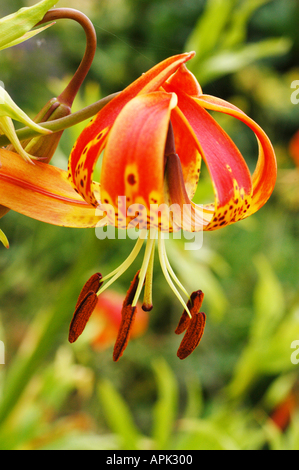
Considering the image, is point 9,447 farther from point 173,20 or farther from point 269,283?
point 173,20

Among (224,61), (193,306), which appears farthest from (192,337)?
(224,61)

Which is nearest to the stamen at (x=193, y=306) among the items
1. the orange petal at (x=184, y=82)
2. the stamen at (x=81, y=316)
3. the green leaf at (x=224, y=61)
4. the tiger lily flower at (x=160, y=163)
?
the tiger lily flower at (x=160, y=163)

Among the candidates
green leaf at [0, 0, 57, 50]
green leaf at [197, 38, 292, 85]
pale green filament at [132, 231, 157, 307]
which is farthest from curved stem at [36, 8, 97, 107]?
green leaf at [197, 38, 292, 85]

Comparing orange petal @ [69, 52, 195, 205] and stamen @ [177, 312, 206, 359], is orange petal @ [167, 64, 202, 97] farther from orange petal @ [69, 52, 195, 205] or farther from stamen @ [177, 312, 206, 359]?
stamen @ [177, 312, 206, 359]

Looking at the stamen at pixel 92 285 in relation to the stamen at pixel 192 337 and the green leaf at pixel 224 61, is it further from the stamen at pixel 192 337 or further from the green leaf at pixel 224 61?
the green leaf at pixel 224 61

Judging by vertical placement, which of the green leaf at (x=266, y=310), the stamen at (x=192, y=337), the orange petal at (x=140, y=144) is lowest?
the stamen at (x=192, y=337)

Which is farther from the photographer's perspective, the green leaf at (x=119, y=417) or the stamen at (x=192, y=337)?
the green leaf at (x=119, y=417)

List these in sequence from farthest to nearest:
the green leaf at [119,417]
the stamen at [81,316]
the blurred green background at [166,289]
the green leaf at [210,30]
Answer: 1. the green leaf at [119,417]
2. the green leaf at [210,30]
3. the blurred green background at [166,289]
4. the stamen at [81,316]
